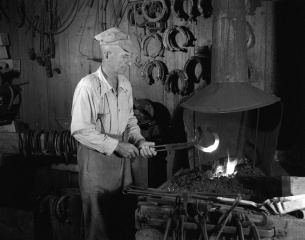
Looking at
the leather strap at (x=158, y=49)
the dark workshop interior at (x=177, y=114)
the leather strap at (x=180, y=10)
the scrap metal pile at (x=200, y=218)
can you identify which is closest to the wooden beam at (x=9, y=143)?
the dark workshop interior at (x=177, y=114)

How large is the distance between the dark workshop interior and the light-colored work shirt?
1.54ft

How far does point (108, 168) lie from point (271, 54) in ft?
6.86

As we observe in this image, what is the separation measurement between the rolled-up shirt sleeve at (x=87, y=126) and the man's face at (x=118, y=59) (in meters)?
0.30

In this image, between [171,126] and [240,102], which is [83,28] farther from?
[240,102]

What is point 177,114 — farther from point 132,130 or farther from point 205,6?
point 205,6

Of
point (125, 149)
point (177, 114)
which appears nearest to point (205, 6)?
point (177, 114)

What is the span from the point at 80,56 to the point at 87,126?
2.41m

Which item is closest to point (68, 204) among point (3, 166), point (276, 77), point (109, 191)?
point (109, 191)

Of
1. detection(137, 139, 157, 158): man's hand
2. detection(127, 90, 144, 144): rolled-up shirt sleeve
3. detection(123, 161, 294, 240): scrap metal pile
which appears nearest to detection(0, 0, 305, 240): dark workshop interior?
detection(123, 161, 294, 240): scrap metal pile

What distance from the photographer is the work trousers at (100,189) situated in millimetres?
3027

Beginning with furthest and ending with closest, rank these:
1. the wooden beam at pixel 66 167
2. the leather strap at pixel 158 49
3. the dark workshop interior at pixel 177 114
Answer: the wooden beam at pixel 66 167
the leather strap at pixel 158 49
the dark workshop interior at pixel 177 114

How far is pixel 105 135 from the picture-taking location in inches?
113

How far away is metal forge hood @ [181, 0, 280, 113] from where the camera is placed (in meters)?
2.93

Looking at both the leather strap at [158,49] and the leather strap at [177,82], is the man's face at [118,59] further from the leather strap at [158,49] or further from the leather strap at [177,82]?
the leather strap at [158,49]
